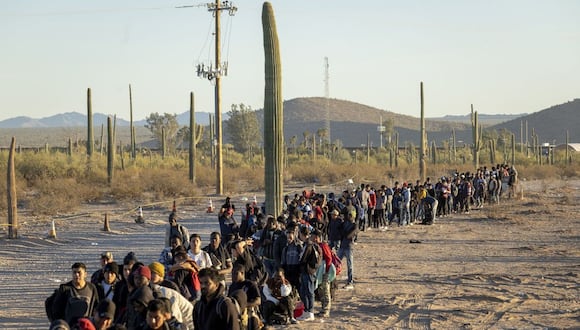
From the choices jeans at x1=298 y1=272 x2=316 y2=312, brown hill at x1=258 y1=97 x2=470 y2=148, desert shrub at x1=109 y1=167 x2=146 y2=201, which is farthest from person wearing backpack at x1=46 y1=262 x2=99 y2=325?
brown hill at x1=258 y1=97 x2=470 y2=148

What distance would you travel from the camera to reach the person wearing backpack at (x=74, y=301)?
8320mm

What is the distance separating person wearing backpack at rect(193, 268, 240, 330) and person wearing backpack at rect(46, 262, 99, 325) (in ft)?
4.05

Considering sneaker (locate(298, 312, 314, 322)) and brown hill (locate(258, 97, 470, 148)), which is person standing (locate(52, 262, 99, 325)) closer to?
sneaker (locate(298, 312, 314, 322))

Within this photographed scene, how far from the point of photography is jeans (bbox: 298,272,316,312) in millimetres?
12398

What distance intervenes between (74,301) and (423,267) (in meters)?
11.4

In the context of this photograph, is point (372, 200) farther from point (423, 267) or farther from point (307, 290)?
point (307, 290)

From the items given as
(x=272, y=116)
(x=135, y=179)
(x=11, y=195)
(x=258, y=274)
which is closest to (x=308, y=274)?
(x=258, y=274)

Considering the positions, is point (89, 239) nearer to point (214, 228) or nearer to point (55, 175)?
point (214, 228)

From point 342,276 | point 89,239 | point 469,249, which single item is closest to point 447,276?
point 342,276

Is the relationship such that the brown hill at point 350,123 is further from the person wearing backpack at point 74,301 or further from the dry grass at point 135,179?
the person wearing backpack at point 74,301

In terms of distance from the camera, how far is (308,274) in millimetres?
12344

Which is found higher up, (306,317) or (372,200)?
(372,200)

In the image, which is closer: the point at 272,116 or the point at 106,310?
the point at 106,310

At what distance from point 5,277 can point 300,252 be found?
7.59m
